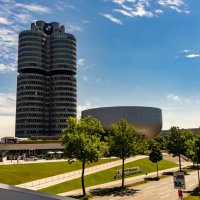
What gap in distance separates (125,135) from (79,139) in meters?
14.4

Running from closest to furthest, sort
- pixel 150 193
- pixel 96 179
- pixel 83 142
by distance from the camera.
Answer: pixel 83 142
pixel 150 193
pixel 96 179

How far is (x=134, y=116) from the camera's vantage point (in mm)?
180875

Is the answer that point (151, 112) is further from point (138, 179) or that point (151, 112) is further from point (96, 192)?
point (96, 192)

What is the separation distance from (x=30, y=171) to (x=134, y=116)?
396 feet

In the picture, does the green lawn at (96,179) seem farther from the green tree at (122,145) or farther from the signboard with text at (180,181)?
the signboard with text at (180,181)

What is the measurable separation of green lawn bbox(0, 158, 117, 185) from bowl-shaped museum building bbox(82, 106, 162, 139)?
99.0 meters

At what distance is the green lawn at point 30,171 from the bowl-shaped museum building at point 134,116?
99043 millimetres

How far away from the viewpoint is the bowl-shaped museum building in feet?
582

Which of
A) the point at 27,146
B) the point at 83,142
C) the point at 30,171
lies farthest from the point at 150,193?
the point at 27,146

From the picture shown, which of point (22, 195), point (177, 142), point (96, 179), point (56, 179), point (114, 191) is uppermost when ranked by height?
point (22, 195)

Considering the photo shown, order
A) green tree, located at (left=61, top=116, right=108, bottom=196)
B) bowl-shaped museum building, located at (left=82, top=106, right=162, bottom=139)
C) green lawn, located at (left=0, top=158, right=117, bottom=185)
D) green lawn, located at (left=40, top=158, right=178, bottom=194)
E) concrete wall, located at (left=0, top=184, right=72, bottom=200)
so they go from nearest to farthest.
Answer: concrete wall, located at (left=0, top=184, right=72, bottom=200), green tree, located at (left=61, top=116, right=108, bottom=196), green lawn, located at (left=40, top=158, right=178, bottom=194), green lawn, located at (left=0, top=158, right=117, bottom=185), bowl-shaped museum building, located at (left=82, top=106, right=162, bottom=139)

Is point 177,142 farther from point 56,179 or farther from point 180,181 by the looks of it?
point 180,181

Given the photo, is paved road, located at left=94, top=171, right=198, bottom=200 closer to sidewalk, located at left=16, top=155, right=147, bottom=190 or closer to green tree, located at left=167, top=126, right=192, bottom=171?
sidewalk, located at left=16, top=155, right=147, bottom=190

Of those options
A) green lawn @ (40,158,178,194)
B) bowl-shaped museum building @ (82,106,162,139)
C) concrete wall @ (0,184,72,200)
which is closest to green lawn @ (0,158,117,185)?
green lawn @ (40,158,178,194)
